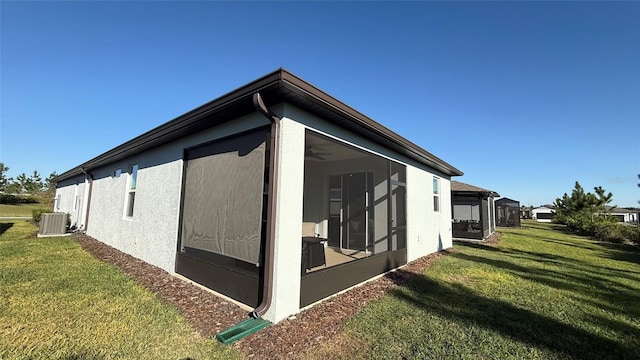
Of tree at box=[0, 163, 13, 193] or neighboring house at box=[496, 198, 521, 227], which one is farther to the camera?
tree at box=[0, 163, 13, 193]

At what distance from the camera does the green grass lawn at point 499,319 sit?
285 cm

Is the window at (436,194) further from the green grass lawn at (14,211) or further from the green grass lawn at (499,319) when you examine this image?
the green grass lawn at (14,211)

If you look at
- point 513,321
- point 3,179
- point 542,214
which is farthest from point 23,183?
point 542,214

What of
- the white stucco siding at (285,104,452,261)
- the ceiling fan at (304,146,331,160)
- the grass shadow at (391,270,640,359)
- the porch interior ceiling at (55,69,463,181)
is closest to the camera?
the grass shadow at (391,270,640,359)

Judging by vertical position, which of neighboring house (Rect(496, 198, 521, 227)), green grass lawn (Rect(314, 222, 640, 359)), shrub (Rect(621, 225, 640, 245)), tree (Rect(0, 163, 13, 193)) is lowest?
green grass lawn (Rect(314, 222, 640, 359))

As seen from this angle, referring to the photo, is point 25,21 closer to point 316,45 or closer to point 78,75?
point 78,75

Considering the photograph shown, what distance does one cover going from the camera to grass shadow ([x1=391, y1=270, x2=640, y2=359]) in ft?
9.66

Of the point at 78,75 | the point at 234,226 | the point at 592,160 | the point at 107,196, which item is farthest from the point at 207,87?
the point at 592,160

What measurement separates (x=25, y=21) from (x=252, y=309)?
29.3 feet

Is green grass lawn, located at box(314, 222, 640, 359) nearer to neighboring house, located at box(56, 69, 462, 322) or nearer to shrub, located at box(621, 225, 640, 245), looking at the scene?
neighboring house, located at box(56, 69, 462, 322)

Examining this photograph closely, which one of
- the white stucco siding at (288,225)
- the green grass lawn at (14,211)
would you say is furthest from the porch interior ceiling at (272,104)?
the green grass lawn at (14,211)

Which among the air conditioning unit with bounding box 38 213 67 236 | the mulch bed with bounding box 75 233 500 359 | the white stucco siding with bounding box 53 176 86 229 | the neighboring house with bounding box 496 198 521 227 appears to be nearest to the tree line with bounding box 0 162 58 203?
the white stucco siding with bounding box 53 176 86 229

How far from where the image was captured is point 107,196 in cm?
922

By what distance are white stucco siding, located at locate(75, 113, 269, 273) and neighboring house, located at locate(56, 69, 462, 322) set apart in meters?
0.03
